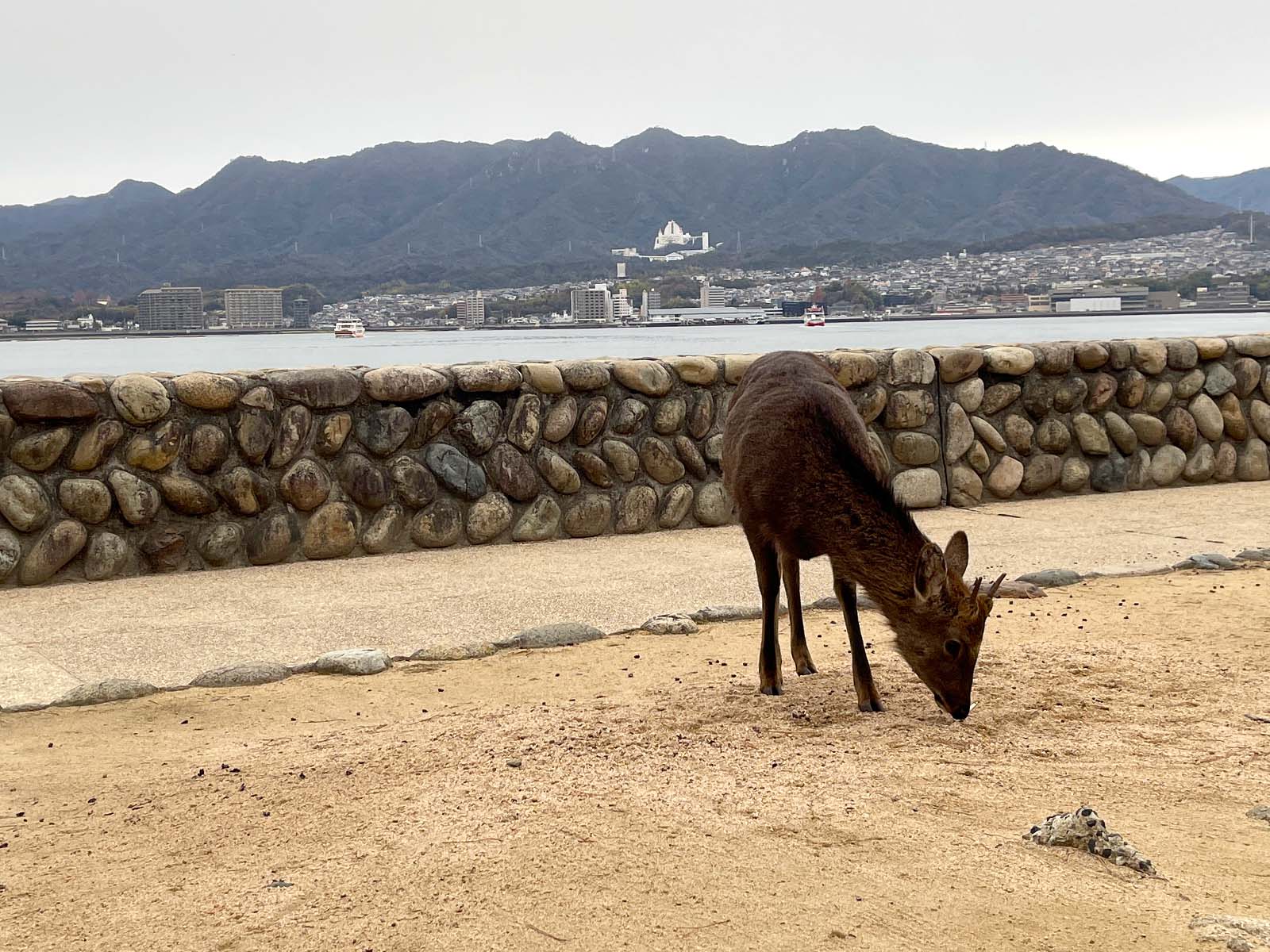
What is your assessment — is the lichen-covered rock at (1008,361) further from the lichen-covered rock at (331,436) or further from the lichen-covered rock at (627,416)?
the lichen-covered rock at (331,436)

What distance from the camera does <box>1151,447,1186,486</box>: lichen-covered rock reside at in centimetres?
1177

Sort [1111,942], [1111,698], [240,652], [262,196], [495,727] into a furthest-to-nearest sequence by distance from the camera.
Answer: [262,196]
[240,652]
[1111,698]
[495,727]
[1111,942]

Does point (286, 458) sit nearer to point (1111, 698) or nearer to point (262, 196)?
point (1111, 698)

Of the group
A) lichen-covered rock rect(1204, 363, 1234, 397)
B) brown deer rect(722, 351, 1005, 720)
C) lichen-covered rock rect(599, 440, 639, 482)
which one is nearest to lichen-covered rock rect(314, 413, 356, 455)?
lichen-covered rock rect(599, 440, 639, 482)

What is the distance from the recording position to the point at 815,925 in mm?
3041

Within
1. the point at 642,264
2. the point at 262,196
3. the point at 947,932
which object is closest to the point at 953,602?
the point at 947,932

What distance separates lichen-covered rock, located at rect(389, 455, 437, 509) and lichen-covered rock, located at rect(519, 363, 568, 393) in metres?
1.13

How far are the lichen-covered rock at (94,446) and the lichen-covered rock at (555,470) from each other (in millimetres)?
3047

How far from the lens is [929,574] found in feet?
14.9

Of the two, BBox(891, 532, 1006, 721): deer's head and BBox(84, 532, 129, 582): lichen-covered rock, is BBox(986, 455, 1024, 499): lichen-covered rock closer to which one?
BBox(891, 532, 1006, 721): deer's head

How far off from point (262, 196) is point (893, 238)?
32319mm

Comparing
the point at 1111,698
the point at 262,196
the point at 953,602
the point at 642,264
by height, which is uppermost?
the point at 262,196

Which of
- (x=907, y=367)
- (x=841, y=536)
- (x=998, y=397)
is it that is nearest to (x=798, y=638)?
(x=841, y=536)

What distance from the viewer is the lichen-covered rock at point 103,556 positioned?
26.9 feet
